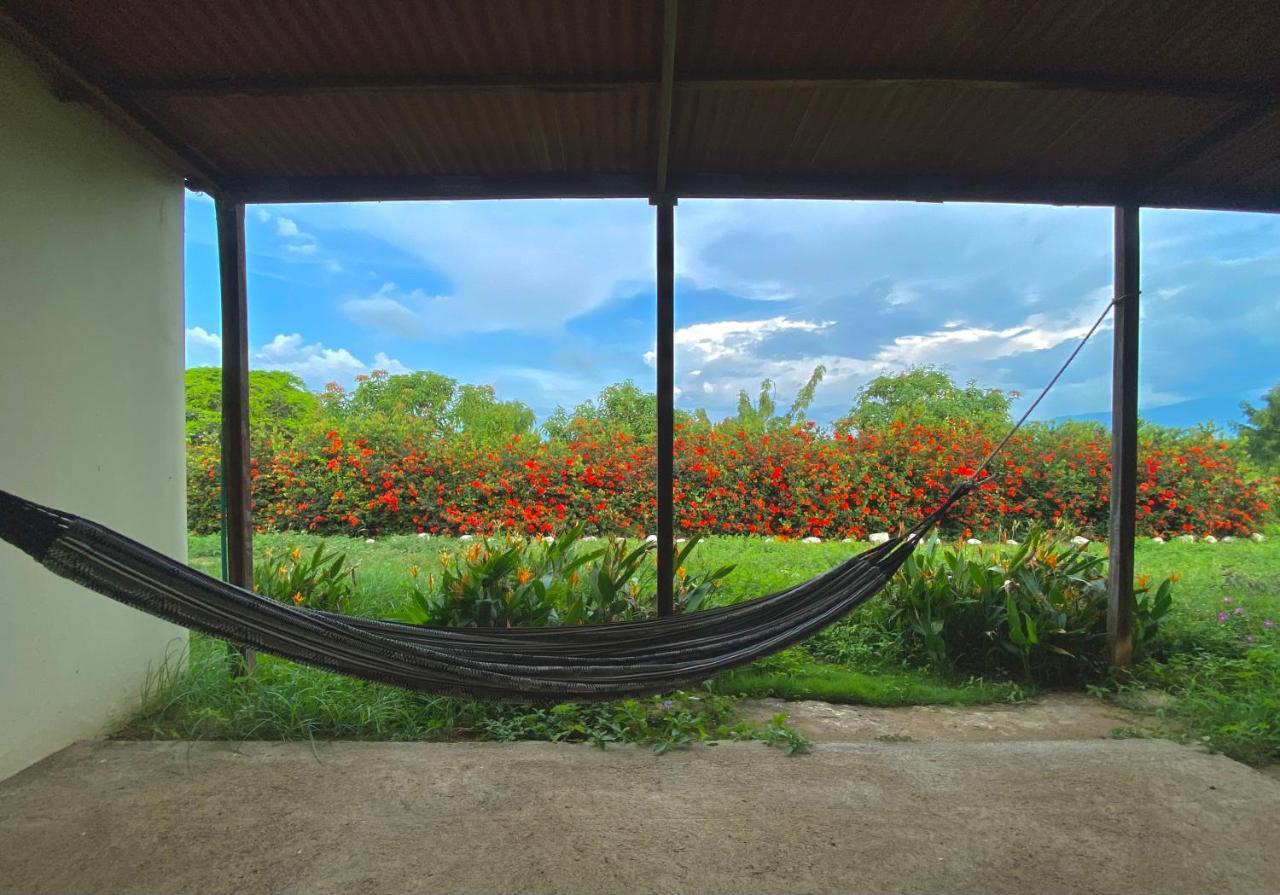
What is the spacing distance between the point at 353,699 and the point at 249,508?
0.86 metres

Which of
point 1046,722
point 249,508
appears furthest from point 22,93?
point 1046,722

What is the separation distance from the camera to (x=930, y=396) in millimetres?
5559

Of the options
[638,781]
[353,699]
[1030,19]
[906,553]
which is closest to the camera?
[1030,19]

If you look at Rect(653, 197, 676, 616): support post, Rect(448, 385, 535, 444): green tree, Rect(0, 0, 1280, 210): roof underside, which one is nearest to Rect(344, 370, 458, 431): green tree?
Rect(448, 385, 535, 444): green tree

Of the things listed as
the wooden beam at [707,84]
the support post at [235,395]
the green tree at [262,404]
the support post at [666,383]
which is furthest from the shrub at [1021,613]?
the green tree at [262,404]

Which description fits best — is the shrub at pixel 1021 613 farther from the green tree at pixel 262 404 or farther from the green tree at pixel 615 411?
the green tree at pixel 262 404

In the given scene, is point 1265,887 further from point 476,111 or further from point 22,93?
point 22,93

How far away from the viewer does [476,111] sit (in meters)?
1.74

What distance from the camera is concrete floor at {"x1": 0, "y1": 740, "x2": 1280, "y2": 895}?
45.5 inches

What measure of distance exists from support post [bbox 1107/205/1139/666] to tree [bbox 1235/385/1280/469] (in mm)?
3563

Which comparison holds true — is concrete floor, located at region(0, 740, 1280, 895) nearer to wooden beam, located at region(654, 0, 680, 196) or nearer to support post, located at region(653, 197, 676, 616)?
support post, located at region(653, 197, 676, 616)

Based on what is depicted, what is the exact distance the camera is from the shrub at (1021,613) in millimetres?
2340

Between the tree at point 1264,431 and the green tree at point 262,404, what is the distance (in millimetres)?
7298

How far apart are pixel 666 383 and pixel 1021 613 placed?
5.83ft
